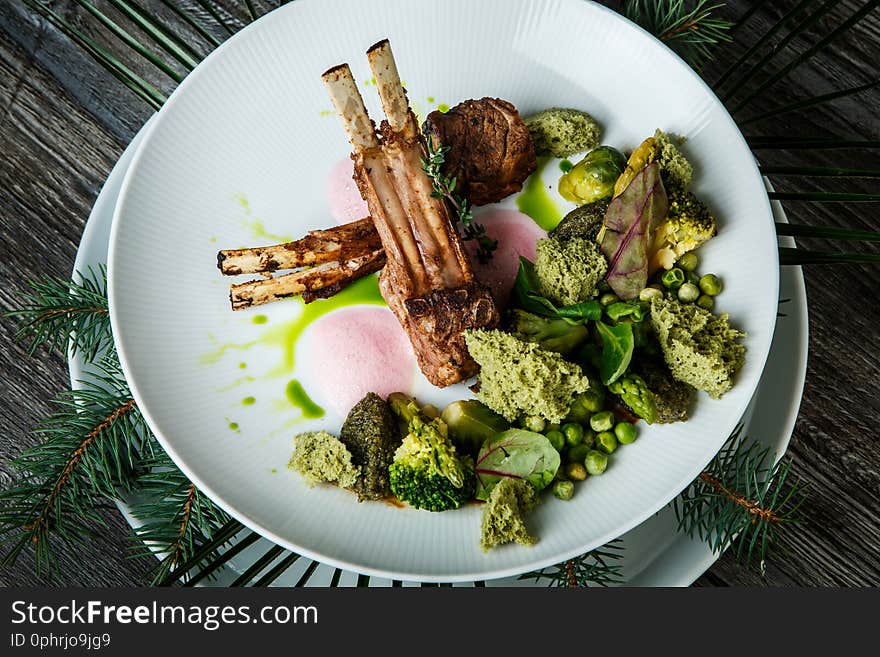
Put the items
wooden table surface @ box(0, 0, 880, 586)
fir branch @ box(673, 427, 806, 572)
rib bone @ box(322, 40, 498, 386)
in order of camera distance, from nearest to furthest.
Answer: fir branch @ box(673, 427, 806, 572)
rib bone @ box(322, 40, 498, 386)
wooden table surface @ box(0, 0, 880, 586)

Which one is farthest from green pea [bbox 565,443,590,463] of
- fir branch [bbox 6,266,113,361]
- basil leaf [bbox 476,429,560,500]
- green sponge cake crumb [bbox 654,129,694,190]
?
fir branch [bbox 6,266,113,361]

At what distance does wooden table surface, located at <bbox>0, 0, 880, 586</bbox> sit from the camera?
12.6 feet

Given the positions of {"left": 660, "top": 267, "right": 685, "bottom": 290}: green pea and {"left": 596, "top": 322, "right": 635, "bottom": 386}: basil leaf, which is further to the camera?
{"left": 660, "top": 267, "right": 685, "bottom": 290}: green pea

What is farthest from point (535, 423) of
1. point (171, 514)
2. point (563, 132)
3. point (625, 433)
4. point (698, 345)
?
point (171, 514)

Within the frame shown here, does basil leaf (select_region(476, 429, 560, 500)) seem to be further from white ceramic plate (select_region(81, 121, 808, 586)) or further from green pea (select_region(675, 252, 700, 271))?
green pea (select_region(675, 252, 700, 271))

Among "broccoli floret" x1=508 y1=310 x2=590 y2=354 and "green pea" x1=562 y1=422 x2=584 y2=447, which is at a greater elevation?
"broccoli floret" x1=508 y1=310 x2=590 y2=354

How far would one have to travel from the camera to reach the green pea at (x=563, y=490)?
3125mm

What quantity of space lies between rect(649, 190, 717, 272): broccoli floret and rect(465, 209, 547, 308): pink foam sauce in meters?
0.58

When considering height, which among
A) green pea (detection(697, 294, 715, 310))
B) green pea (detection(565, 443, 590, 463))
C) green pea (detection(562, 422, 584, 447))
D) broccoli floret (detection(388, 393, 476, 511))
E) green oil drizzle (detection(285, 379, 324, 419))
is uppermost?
green pea (detection(697, 294, 715, 310))

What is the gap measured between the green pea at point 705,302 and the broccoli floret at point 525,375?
66 centimetres

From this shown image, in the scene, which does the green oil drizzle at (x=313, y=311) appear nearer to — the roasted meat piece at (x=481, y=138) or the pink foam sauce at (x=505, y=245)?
the pink foam sauce at (x=505, y=245)

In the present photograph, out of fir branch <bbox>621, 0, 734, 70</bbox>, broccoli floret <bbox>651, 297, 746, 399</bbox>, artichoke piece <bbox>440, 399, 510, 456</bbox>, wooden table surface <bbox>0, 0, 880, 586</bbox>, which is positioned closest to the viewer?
broccoli floret <bbox>651, 297, 746, 399</bbox>

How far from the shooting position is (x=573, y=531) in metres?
3.12

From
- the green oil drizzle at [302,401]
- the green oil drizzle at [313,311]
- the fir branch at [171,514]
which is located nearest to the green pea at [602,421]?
the green oil drizzle at [313,311]
